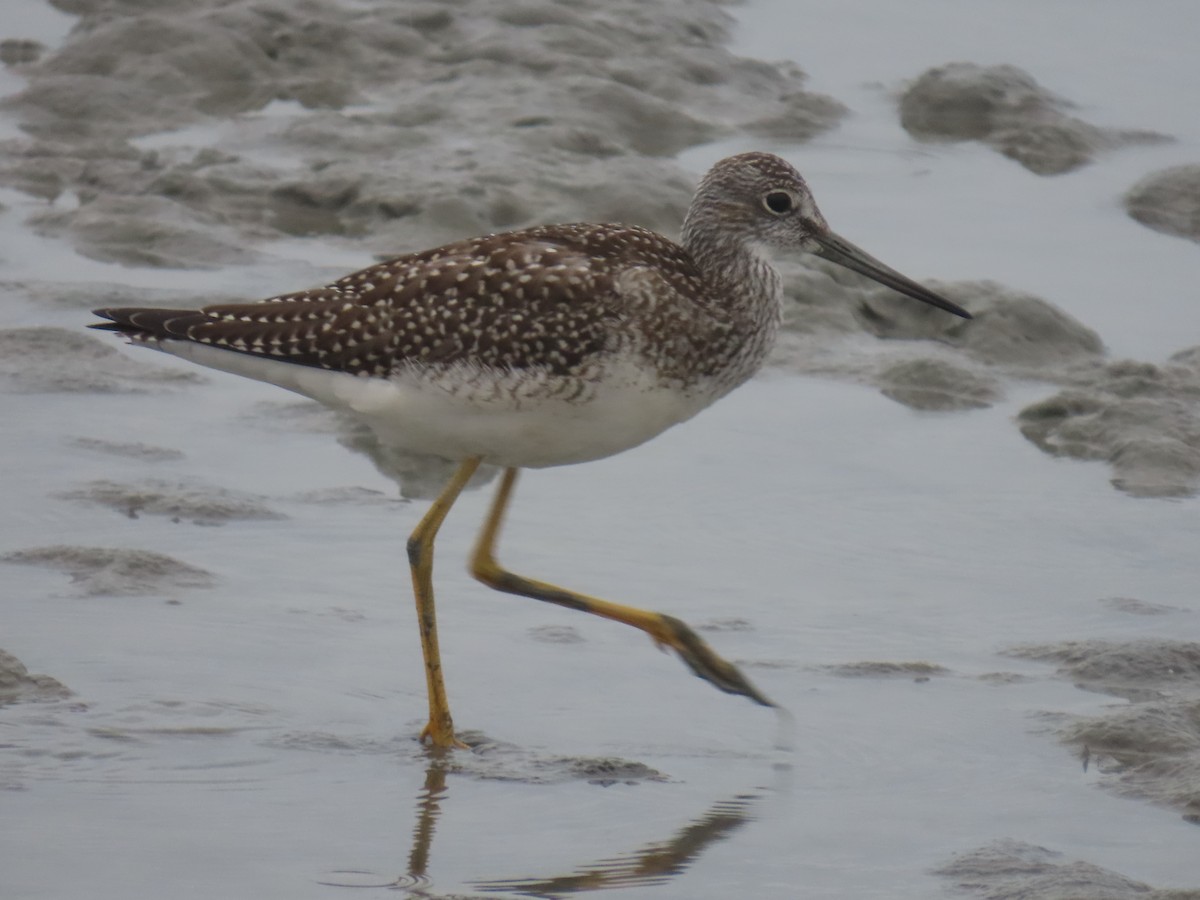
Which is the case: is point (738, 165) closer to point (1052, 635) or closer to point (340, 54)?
point (1052, 635)

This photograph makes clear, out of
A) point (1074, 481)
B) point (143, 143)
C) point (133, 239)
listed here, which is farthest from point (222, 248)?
point (1074, 481)

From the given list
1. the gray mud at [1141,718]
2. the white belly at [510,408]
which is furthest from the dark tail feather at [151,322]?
the gray mud at [1141,718]

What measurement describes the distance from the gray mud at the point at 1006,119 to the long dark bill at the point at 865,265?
5193mm

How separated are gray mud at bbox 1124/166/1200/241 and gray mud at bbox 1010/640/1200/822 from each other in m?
5.02

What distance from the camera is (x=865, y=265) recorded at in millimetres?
7191

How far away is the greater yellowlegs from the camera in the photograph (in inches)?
243

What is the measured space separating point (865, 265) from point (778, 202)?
1.38ft

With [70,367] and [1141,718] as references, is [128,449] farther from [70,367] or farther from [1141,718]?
[1141,718]

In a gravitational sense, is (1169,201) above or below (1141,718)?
above

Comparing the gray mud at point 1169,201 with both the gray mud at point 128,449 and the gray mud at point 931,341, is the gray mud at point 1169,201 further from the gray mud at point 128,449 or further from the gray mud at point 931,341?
the gray mud at point 128,449

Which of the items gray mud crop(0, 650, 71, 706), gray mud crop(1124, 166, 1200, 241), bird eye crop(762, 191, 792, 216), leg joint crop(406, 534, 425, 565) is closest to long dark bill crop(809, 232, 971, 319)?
bird eye crop(762, 191, 792, 216)

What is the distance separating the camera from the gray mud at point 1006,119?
486 inches

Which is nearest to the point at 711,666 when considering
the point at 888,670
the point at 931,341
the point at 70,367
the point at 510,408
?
the point at 888,670

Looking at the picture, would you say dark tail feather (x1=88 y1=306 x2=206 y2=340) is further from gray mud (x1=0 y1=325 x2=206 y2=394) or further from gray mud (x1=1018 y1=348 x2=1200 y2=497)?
gray mud (x1=1018 y1=348 x2=1200 y2=497)
